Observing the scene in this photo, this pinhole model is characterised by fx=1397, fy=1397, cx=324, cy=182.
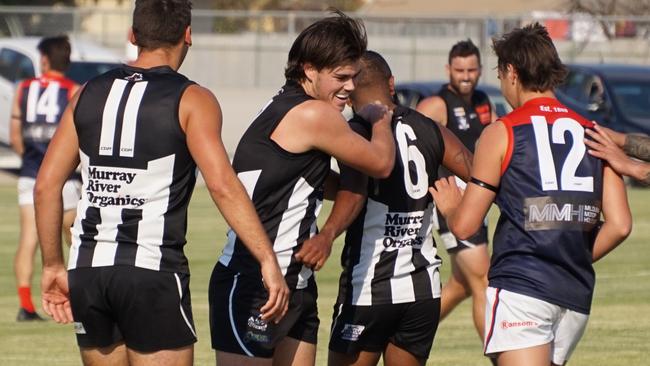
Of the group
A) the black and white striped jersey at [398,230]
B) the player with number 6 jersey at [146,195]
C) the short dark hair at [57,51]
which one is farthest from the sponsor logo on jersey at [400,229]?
the short dark hair at [57,51]

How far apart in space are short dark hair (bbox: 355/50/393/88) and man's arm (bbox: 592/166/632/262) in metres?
1.21

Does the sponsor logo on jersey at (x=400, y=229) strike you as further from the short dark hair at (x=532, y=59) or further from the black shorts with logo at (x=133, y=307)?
the black shorts with logo at (x=133, y=307)

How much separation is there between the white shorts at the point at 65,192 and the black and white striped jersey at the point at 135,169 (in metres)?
5.36

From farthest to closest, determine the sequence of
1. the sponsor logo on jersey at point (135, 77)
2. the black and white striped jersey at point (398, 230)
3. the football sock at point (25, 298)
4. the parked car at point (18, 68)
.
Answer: the parked car at point (18, 68) → the football sock at point (25, 298) → the black and white striped jersey at point (398, 230) → the sponsor logo on jersey at point (135, 77)

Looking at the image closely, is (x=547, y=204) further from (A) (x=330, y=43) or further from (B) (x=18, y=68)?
(B) (x=18, y=68)

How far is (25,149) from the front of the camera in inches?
443

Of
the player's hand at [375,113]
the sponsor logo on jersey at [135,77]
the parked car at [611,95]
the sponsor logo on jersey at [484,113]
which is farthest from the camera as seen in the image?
the parked car at [611,95]

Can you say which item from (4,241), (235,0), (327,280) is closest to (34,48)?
(4,241)

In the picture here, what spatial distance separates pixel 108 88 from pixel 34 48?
19.8 m

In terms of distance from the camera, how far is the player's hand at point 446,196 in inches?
239

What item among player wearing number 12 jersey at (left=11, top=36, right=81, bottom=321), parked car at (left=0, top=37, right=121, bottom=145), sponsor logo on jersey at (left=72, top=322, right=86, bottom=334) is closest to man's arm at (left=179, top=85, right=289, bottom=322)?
sponsor logo on jersey at (left=72, top=322, right=86, bottom=334)

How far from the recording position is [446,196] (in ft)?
20.0

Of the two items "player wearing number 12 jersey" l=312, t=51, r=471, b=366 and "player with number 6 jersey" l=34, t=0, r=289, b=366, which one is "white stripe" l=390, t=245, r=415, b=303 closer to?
"player wearing number 12 jersey" l=312, t=51, r=471, b=366

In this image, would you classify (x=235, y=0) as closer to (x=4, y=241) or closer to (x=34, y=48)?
(x=34, y=48)
